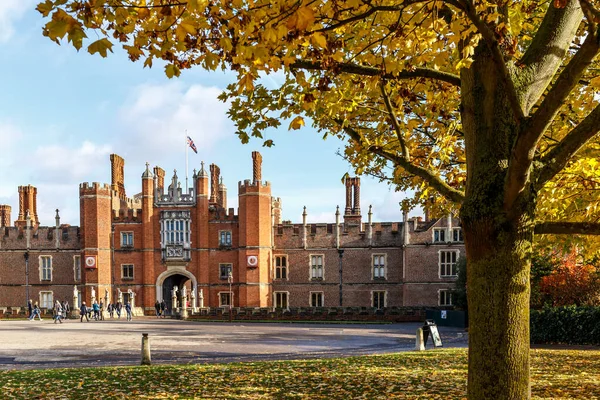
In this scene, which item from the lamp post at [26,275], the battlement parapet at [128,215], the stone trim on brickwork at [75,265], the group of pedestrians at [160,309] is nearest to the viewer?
the group of pedestrians at [160,309]

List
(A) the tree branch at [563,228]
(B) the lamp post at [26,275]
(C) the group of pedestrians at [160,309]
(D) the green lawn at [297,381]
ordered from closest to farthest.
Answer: (A) the tree branch at [563,228], (D) the green lawn at [297,381], (C) the group of pedestrians at [160,309], (B) the lamp post at [26,275]

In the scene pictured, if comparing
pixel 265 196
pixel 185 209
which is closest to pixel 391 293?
pixel 265 196

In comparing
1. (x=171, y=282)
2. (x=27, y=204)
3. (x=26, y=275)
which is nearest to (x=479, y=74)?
(x=171, y=282)

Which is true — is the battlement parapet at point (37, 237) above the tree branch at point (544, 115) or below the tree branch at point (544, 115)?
below

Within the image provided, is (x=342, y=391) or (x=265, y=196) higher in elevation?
(x=265, y=196)

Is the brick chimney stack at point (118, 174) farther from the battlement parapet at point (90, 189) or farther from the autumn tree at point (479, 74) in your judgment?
the autumn tree at point (479, 74)

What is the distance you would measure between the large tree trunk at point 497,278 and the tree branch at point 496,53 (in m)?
0.53

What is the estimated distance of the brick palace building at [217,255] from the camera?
41750 mm

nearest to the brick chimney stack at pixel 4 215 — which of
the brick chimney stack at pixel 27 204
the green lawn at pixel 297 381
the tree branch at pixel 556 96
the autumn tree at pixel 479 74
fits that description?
the brick chimney stack at pixel 27 204

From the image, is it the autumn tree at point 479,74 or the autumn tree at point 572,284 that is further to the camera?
the autumn tree at point 572,284

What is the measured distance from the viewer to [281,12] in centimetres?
430

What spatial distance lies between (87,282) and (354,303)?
19943 mm

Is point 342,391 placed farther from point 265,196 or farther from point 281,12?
point 265,196

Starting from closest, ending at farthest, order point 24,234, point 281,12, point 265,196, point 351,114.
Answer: point 281,12 < point 351,114 < point 265,196 < point 24,234
